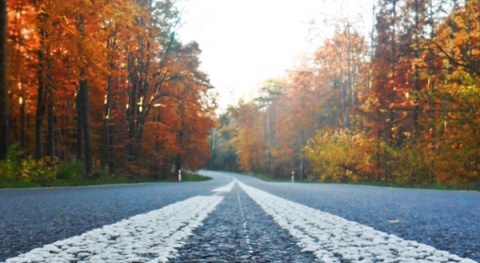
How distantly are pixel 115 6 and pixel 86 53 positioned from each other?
166cm

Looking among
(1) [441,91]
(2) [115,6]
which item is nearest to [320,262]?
(2) [115,6]

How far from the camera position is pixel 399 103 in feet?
85.0

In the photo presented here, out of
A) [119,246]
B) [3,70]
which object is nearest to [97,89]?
[3,70]

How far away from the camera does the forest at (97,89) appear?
1346cm

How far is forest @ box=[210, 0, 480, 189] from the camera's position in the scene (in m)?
16.1

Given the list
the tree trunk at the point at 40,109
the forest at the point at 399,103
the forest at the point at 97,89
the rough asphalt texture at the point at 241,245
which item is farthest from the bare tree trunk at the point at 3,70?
the forest at the point at 399,103

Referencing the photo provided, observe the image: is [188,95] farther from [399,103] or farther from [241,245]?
[241,245]

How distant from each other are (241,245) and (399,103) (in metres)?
25.3

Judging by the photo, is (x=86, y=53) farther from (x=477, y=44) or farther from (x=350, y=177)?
(x=350, y=177)

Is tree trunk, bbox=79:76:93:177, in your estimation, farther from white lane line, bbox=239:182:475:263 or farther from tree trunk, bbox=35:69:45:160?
white lane line, bbox=239:182:475:263

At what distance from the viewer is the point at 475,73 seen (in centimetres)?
1591

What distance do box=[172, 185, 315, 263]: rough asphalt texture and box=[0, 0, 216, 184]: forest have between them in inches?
351

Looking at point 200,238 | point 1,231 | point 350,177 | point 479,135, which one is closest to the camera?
point 200,238

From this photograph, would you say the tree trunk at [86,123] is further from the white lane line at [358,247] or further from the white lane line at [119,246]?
the white lane line at [358,247]
